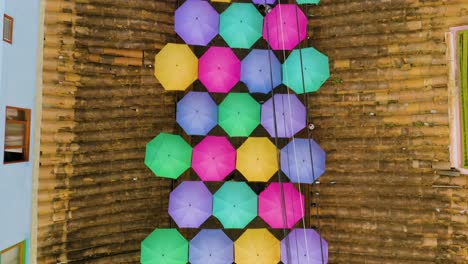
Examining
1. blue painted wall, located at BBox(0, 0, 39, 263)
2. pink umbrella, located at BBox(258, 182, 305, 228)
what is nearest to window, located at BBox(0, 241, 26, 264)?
blue painted wall, located at BBox(0, 0, 39, 263)

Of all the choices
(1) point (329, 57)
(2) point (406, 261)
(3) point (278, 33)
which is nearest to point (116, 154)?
(3) point (278, 33)

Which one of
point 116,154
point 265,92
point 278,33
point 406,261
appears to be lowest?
point 406,261

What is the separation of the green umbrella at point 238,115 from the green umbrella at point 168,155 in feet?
2.87

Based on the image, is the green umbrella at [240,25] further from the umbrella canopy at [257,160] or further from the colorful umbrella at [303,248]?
the colorful umbrella at [303,248]

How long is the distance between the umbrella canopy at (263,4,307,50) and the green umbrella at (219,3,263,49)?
24 cm

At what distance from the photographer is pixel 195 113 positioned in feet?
24.6

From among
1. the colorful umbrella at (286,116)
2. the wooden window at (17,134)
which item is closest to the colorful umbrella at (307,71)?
the colorful umbrella at (286,116)

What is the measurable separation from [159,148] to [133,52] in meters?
1.84

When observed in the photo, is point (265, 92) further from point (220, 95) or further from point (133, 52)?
point (133, 52)

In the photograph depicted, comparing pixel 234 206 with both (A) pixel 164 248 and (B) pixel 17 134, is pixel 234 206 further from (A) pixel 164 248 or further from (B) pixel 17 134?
(B) pixel 17 134

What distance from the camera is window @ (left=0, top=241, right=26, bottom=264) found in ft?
18.4

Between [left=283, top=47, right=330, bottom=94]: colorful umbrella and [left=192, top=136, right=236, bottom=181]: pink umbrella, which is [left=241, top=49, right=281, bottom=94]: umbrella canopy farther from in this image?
[left=192, top=136, right=236, bottom=181]: pink umbrella

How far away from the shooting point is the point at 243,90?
8531mm

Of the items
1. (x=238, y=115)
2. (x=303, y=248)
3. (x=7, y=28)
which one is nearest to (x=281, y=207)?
(x=303, y=248)
